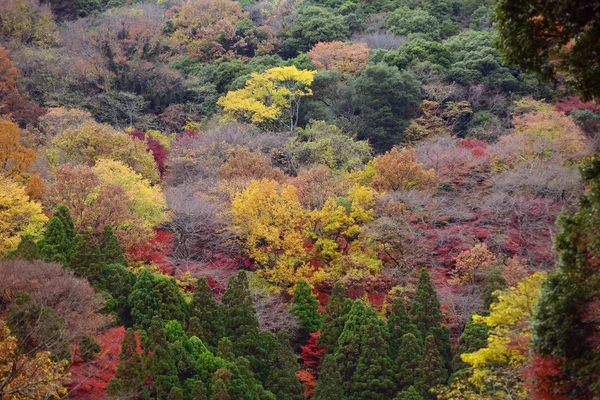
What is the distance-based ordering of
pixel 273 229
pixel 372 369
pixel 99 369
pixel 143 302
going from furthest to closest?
pixel 273 229 → pixel 372 369 → pixel 143 302 → pixel 99 369

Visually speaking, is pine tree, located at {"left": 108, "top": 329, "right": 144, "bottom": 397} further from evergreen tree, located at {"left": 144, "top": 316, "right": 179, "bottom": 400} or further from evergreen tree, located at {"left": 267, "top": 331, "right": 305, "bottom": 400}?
evergreen tree, located at {"left": 267, "top": 331, "right": 305, "bottom": 400}

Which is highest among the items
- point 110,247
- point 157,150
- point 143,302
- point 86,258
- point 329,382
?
point 86,258

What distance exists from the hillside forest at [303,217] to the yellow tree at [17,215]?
78mm

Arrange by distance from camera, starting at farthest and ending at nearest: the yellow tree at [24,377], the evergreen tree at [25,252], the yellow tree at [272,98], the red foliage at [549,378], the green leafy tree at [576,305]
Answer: the yellow tree at [272,98]
the evergreen tree at [25,252]
the yellow tree at [24,377]
the red foliage at [549,378]
the green leafy tree at [576,305]

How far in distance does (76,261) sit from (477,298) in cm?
1372

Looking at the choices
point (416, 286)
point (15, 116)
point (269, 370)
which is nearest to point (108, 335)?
point (269, 370)

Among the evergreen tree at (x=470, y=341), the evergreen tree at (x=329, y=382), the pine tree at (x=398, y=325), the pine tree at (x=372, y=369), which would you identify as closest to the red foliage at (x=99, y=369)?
the evergreen tree at (x=329, y=382)

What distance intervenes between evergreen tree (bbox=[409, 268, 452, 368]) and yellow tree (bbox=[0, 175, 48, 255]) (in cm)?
1338

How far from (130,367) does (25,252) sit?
212 inches

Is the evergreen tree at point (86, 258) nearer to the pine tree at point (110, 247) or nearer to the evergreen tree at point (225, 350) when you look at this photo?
the pine tree at point (110, 247)

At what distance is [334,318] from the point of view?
24.8m

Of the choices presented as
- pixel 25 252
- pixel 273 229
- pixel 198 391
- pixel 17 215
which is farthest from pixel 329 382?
pixel 17 215

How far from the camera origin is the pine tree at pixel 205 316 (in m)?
23.1

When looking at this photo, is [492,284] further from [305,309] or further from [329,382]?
[305,309]
